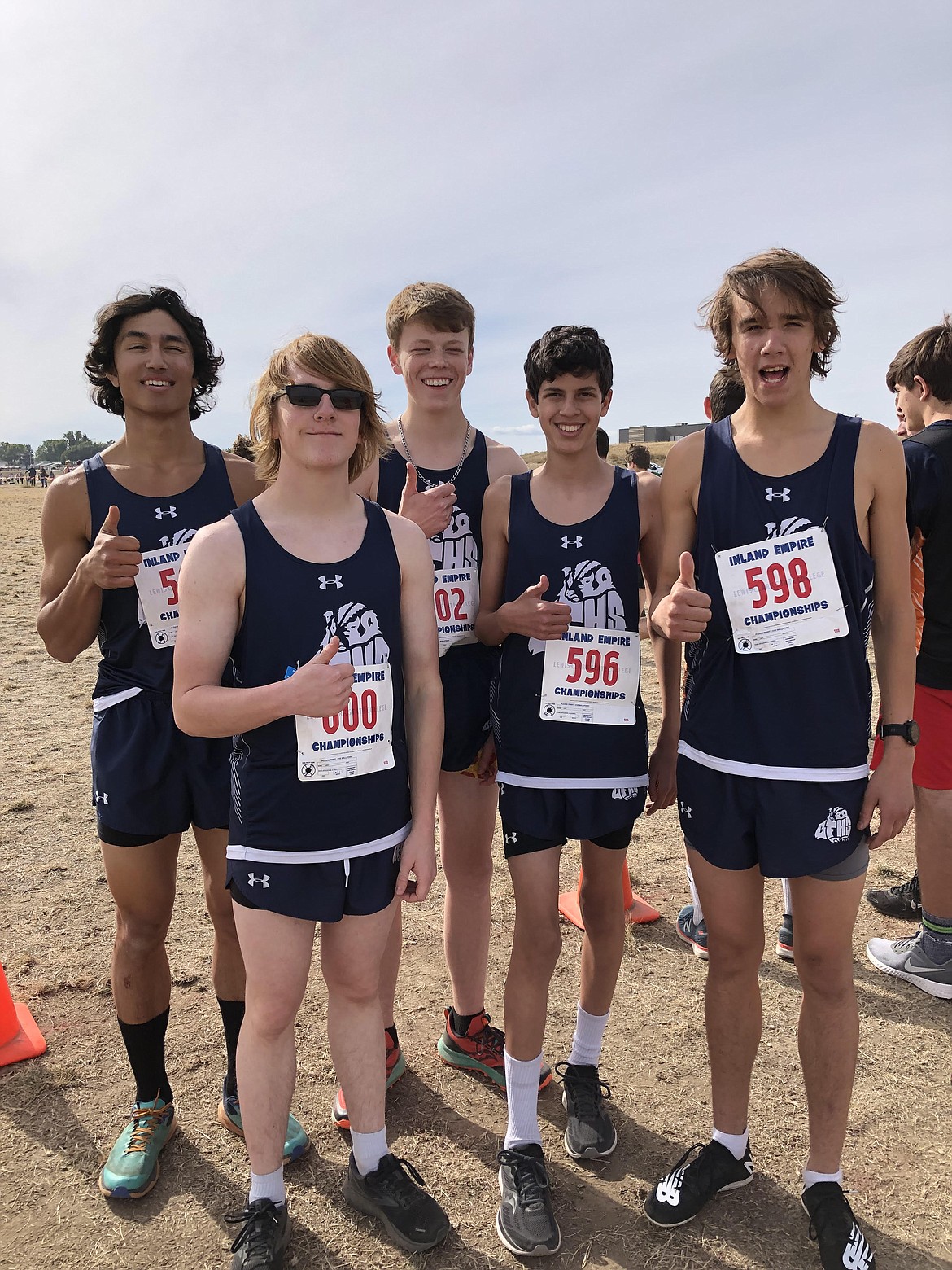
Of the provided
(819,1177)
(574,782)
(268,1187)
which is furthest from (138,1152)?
(819,1177)

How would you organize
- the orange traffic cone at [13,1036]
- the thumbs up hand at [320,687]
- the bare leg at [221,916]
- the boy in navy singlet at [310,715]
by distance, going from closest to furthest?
the thumbs up hand at [320,687]
the boy in navy singlet at [310,715]
the bare leg at [221,916]
the orange traffic cone at [13,1036]

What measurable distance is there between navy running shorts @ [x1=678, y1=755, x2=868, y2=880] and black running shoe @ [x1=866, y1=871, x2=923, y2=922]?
2.45m

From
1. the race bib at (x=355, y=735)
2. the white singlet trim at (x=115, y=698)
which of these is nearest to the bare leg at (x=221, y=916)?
the white singlet trim at (x=115, y=698)

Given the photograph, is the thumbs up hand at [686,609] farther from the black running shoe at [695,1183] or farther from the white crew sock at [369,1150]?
the white crew sock at [369,1150]

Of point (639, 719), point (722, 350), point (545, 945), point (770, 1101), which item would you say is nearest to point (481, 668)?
point (639, 719)

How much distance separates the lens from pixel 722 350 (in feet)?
8.70

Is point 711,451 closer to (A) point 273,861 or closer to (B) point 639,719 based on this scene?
(B) point 639,719

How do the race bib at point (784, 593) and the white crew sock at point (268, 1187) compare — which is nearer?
the race bib at point (784, 593)

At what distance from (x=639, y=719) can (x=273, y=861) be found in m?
1.29

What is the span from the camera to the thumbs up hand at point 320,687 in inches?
82.0

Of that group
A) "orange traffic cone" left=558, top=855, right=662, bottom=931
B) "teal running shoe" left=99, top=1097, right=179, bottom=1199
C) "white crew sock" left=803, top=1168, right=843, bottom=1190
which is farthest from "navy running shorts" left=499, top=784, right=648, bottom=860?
"orange traffic cone" left=558, top=855, right=662, bottom=931

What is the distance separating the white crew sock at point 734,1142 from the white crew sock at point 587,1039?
0.51 meters

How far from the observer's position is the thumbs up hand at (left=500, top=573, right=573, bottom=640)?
2.65m

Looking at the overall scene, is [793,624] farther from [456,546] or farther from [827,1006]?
[456,546]
